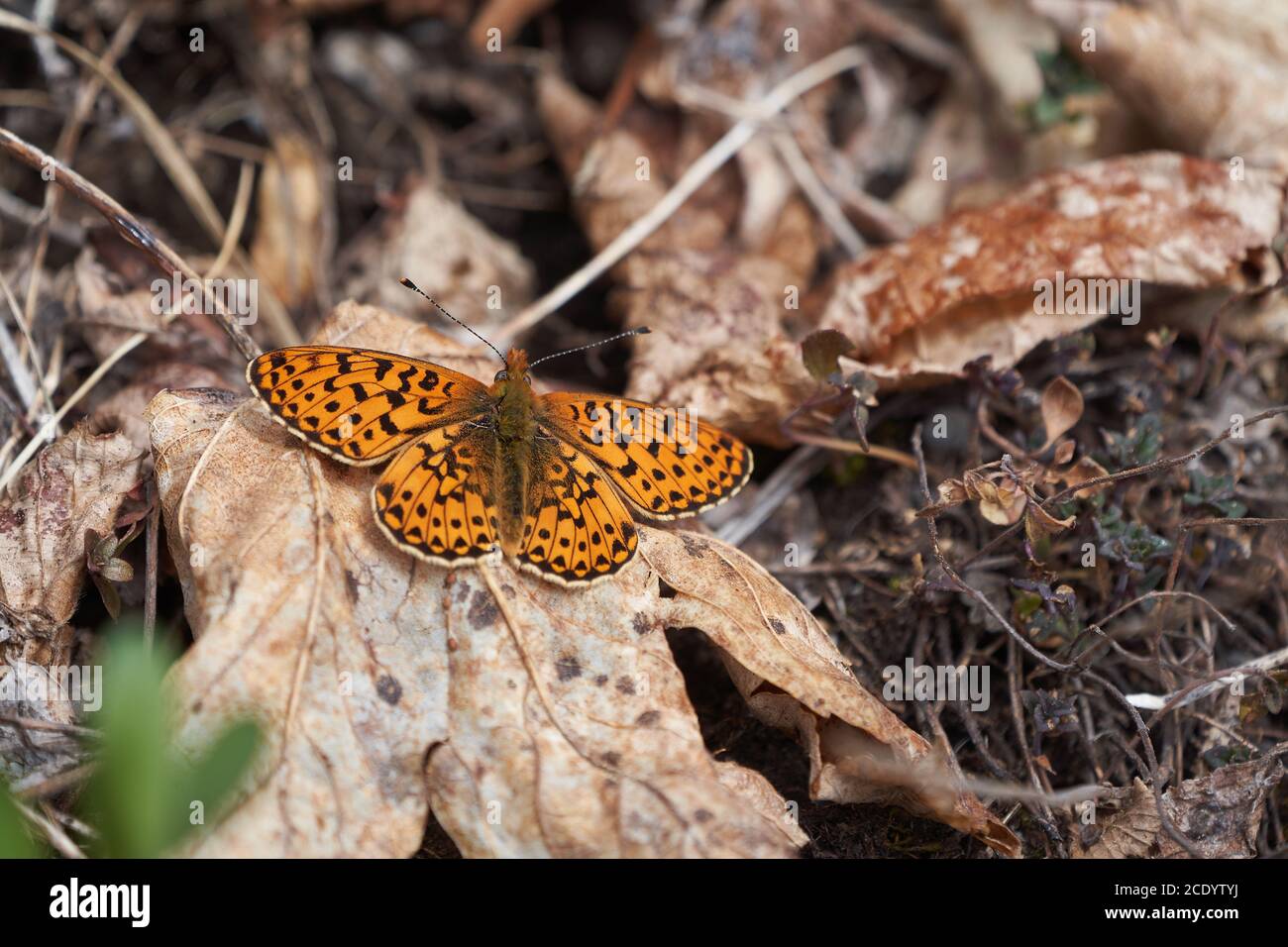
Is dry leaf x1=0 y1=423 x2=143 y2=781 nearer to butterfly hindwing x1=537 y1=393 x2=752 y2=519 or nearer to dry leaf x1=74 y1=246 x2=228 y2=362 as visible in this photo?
dry leaf x1=74 y1=246 x2=228 y2=362

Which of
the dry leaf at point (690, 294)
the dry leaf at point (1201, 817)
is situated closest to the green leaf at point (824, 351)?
the dry leaf at point (690, 294)

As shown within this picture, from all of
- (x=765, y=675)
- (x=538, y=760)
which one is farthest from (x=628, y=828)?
(x=765, y=675)

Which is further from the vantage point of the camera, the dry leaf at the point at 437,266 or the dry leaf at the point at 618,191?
the dry leaf at the point at 618,191

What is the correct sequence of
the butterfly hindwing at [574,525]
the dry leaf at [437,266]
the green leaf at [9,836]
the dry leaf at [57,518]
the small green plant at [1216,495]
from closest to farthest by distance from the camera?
the green leaf at [9,836] < the butterfly hindwing at [574,525] < the dry leaf at [57,518] < the small green plant at [1216,495] < the dry leaf at [437,266]

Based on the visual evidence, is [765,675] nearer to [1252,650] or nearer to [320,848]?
[320,848]

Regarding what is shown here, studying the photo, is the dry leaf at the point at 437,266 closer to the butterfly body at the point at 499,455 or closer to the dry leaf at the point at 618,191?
the dry leaf at the point at 618,191

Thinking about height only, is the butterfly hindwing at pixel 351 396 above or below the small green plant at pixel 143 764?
above
